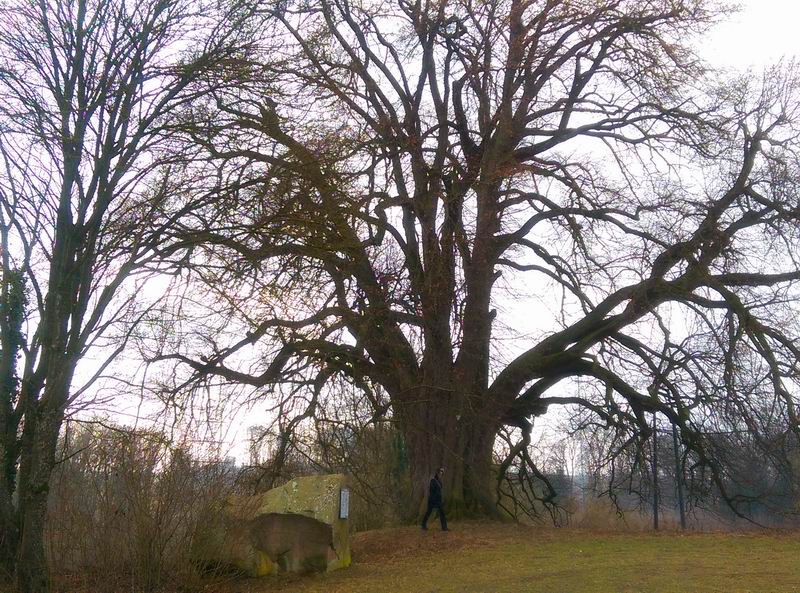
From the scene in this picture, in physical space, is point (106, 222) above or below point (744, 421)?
above

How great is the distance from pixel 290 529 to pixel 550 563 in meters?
4.20

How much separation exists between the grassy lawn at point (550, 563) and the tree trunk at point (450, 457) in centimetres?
81

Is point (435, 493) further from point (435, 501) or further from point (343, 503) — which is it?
point (343, 503)

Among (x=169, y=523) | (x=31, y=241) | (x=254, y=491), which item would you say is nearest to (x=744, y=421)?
(x=254, y=491)

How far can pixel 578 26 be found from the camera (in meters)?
19.2

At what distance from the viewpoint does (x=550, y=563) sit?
43.8 ft

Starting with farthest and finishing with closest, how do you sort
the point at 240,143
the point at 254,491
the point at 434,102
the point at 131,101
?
the point at 434,102 < the point at 254,491 < the point at 240,143 < the point at 131,101

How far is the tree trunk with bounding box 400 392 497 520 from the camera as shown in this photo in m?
18.8

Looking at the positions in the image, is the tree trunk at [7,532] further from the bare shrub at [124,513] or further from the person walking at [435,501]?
the person walking at [435,501]

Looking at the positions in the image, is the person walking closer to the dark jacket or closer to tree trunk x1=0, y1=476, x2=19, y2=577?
the dark jacket

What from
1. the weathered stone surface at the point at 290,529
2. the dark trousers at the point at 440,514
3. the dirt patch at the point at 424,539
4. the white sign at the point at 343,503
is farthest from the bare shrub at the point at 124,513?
the dark trousers at the point at 440,514

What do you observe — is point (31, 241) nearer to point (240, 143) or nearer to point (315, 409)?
point (240, 143)

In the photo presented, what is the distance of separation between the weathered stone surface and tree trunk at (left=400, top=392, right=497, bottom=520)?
4696 millimetres

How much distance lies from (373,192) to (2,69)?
8908 millimetres
